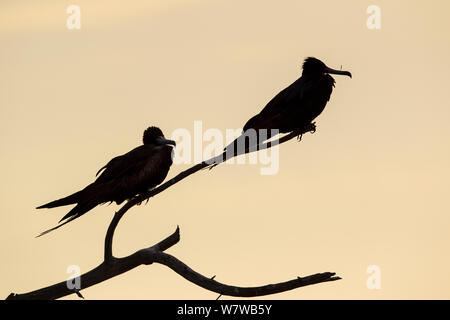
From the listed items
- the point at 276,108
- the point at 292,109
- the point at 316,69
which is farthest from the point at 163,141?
the point at 316,69

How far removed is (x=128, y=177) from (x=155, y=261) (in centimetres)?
169

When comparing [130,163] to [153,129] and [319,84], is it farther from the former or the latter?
[319,84]

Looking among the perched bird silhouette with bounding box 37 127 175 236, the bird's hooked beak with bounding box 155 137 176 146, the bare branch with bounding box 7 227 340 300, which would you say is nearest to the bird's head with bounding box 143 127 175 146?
the bird's hooked beak with bounding box 155 137 176 146

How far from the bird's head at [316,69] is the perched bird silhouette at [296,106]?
164 mm

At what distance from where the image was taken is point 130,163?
13992 mm

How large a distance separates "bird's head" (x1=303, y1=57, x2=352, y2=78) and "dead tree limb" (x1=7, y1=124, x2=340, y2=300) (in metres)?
3.44

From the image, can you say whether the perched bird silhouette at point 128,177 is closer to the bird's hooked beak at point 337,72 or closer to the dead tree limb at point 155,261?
the dead tree limb at point 155,261

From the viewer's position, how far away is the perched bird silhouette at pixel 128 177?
13664 millimetres

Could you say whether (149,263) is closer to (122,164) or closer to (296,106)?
(122,164)
